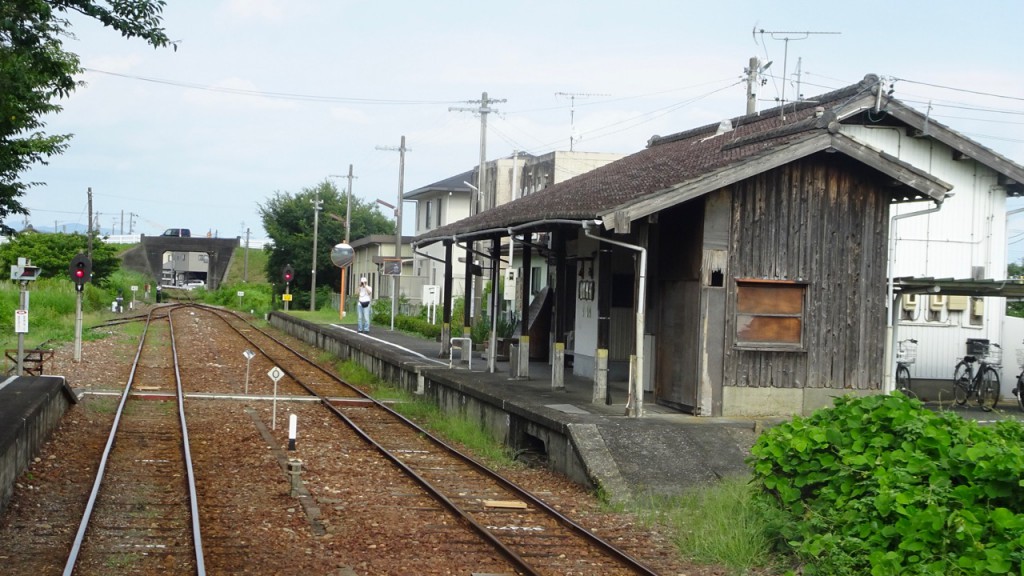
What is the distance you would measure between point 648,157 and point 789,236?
6783 millimetres

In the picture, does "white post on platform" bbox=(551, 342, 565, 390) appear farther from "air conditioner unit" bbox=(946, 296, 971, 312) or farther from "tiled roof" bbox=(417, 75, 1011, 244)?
"air conditioner unit" bbox=(946, 296, 971, 312)

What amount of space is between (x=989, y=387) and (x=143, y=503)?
11.9m

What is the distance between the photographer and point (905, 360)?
16.8 m

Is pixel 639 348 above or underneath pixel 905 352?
above

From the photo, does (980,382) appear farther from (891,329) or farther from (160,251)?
(160,251)

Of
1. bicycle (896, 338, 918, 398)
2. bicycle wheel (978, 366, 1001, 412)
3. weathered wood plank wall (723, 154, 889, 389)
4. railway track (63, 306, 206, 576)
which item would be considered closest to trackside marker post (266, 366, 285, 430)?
railway track (63, 306, 206, 576)

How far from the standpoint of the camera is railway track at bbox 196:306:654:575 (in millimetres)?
7898

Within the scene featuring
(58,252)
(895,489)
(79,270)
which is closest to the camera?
(895,489)

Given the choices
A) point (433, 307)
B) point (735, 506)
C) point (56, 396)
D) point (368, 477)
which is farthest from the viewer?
point (433, 307)

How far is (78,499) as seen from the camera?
32.0ft

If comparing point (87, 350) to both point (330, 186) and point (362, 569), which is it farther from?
point (330, 186)

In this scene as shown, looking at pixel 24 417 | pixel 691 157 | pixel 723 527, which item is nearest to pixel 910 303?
pixel 691 157

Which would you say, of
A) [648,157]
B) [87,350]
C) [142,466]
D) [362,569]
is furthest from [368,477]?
[87,350]

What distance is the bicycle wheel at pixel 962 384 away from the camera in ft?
51.8
